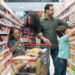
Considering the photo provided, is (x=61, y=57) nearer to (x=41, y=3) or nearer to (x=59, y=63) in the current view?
(x=59, y=63)

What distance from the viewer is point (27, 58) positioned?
312 centimetres

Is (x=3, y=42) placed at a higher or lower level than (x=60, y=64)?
higher

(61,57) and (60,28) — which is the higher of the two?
(60,28)

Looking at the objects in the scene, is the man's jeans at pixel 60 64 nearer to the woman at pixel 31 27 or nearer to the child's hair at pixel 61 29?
the child's hair at pixel 61 29

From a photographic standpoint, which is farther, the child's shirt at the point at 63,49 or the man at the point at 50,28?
the man at the point at 50,28

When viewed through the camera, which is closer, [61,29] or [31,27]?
[31,27]

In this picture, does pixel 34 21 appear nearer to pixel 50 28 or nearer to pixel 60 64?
pixel 50 28

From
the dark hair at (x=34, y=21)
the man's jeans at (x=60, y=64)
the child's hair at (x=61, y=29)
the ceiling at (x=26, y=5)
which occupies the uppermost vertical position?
the ceiling at (x=26, y=5)

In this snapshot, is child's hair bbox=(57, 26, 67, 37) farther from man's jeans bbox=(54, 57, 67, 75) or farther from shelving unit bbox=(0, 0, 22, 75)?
shelving unit bbox=(0, 0, 22, 75)

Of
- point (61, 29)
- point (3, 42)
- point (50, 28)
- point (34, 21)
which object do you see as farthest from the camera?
point (3, 42)

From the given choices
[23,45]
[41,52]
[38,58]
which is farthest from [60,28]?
[38,58]

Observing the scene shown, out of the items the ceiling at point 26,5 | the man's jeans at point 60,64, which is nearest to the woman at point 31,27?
the man's jeans at point 60,64

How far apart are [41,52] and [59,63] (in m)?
1.41

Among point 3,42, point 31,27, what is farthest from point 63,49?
point 3,42
